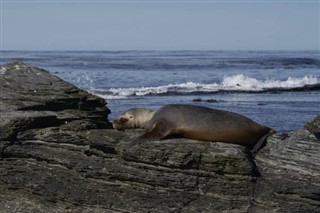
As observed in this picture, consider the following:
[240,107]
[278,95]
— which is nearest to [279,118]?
[240,107]

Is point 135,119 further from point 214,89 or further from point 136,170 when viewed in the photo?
point 214,89

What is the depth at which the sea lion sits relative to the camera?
896 cm

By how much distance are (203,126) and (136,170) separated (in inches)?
41.9

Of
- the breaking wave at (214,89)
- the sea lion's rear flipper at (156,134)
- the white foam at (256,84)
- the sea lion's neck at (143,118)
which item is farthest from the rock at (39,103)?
the white foam at (256,84)

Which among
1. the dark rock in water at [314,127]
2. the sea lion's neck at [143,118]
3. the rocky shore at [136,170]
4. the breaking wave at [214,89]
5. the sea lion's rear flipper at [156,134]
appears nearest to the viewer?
the rocky shore at [136,170]

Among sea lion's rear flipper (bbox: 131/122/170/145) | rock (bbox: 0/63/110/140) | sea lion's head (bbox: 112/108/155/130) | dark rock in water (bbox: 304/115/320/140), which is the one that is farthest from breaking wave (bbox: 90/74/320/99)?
dark rock in water (bbox: 304/115/320/140)

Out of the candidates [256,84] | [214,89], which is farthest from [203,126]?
[256,84]

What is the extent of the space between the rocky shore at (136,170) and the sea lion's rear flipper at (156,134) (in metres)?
0.17

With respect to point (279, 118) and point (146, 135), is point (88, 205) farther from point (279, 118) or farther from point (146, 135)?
point (279, 118)

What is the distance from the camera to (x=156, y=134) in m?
9.03

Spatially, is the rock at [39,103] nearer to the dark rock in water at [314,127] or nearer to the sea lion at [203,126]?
the sea lion at [203,126]

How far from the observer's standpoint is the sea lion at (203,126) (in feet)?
29.4

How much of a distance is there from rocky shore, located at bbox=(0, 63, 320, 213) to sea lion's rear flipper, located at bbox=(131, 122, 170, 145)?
0.17 metres

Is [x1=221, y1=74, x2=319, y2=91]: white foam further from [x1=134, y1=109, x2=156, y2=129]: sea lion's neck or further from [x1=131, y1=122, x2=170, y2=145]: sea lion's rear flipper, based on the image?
[x1=131, y1=122, x2=170, y2=145]: sea lion's rear flipper
